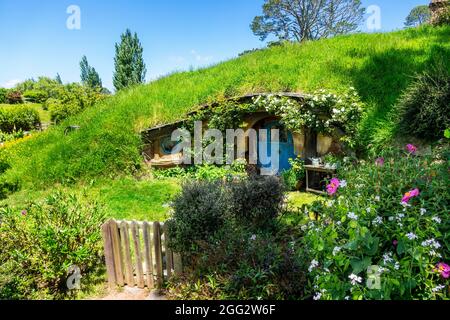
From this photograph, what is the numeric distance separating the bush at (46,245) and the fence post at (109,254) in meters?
0.29

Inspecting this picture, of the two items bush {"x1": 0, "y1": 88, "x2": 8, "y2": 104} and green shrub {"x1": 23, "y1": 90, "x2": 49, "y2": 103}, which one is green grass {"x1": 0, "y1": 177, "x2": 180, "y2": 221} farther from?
Result: green shrub {"x1": 23, "y1": 90, "x2": 49, "y2": 103}

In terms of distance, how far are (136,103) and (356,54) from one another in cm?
805

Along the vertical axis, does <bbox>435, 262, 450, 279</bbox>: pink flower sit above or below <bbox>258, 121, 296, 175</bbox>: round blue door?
below

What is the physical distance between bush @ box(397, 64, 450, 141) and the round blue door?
3.46 metres

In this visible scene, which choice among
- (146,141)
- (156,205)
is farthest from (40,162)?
(156,205)

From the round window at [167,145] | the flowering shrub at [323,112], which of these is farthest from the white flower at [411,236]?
the round window at [167,145]

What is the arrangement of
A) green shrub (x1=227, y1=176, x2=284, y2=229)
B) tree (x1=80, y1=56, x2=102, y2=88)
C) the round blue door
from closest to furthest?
green shrub (x1=227, y1=176, x2=284, y2=229)
the round blue door
tree (x1=80, y1=56, x2=102, y2=88)

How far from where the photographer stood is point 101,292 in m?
4.44

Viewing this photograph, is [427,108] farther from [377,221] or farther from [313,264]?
[313,264]

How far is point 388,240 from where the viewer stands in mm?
2844

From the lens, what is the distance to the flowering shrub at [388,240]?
2525 mm

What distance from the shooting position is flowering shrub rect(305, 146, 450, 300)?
2525 millimetres

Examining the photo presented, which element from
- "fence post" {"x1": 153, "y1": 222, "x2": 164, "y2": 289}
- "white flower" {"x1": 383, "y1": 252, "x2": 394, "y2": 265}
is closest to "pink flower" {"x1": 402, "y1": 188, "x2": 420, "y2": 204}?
"white flower" {"x1": 383, "y1": 252, "x2": 394, "y2": 265}
